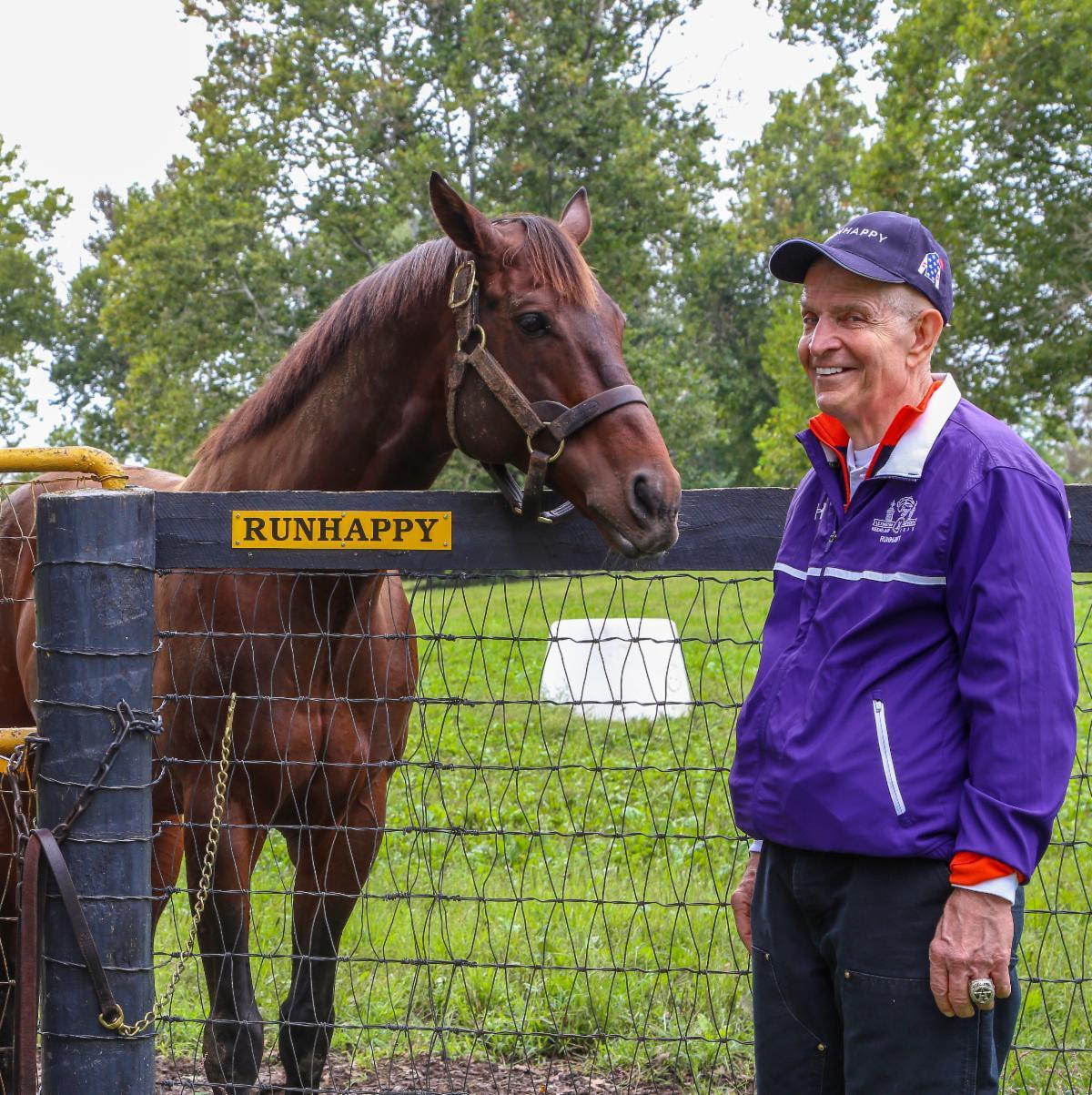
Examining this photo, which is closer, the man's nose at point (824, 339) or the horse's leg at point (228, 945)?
the man's nose at point (824, 339)

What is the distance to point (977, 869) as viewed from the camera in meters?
1.66

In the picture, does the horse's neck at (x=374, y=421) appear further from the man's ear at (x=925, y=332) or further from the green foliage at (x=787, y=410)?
the green foliage at (x=787, y=410)

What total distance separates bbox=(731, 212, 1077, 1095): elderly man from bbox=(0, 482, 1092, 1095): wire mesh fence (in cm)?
29

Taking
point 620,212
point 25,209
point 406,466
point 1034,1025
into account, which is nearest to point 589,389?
point 406,466

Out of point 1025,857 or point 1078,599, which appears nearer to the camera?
point 1025,857

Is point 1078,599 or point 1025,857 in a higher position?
point 1078,599

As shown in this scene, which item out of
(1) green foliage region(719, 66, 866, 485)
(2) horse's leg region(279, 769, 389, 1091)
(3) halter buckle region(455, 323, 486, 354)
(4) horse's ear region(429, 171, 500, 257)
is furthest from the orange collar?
(1) green foliage region(719, 66, 866, 485)

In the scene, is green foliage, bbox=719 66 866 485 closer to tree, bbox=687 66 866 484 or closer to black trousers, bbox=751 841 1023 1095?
tree, bbox=687 66 866 484

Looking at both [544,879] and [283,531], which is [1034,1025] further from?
[283,531]

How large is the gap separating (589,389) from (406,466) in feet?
2.04

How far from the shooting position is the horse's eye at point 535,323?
273cm

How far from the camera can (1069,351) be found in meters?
19.5

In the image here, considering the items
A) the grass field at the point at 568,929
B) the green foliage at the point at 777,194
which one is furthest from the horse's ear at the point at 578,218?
the green foliage at the point at 777,194

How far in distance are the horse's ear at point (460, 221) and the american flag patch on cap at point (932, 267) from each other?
3.70ft
